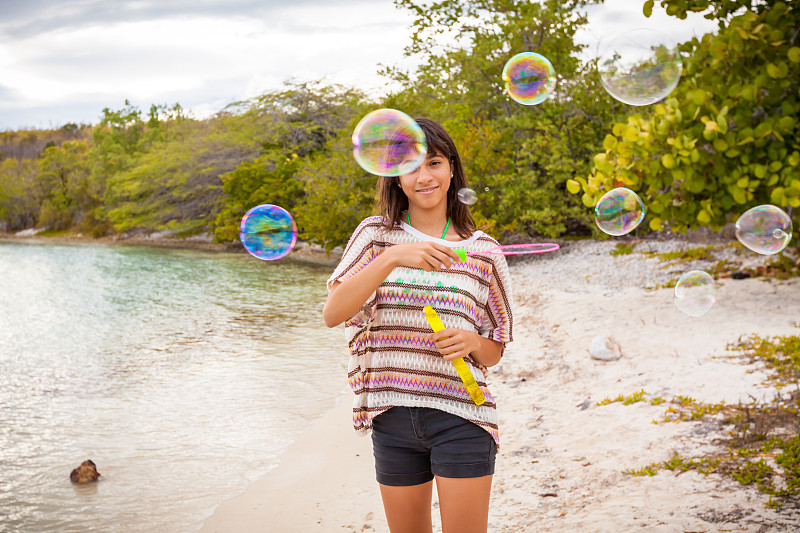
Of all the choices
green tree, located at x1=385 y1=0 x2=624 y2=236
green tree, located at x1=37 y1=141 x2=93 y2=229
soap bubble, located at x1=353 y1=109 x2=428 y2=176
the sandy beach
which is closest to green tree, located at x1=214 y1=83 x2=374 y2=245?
green tree, located at x1=385 y1=0 x2=624 y2=236

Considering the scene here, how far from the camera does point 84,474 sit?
5.86 meters

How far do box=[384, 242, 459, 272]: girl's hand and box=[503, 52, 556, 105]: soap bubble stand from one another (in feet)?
10.7

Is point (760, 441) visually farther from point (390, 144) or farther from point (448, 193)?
point (390, 144)

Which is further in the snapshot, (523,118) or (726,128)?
(523,118)

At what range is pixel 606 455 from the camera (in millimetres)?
4957

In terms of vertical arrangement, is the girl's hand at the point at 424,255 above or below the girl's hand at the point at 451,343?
above

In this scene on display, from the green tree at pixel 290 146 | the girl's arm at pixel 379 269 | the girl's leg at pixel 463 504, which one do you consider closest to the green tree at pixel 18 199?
the green tree at pixel 290 146

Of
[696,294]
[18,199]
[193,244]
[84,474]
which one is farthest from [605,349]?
[18,199]

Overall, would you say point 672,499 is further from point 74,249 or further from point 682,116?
point 74,249

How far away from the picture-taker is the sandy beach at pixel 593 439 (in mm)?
3977

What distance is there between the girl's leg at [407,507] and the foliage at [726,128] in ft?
18.4

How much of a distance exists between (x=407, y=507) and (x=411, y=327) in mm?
598

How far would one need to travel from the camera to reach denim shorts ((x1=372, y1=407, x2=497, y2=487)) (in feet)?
6.94

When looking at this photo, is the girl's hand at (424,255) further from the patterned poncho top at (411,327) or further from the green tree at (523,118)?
the green tree at (523,118)
